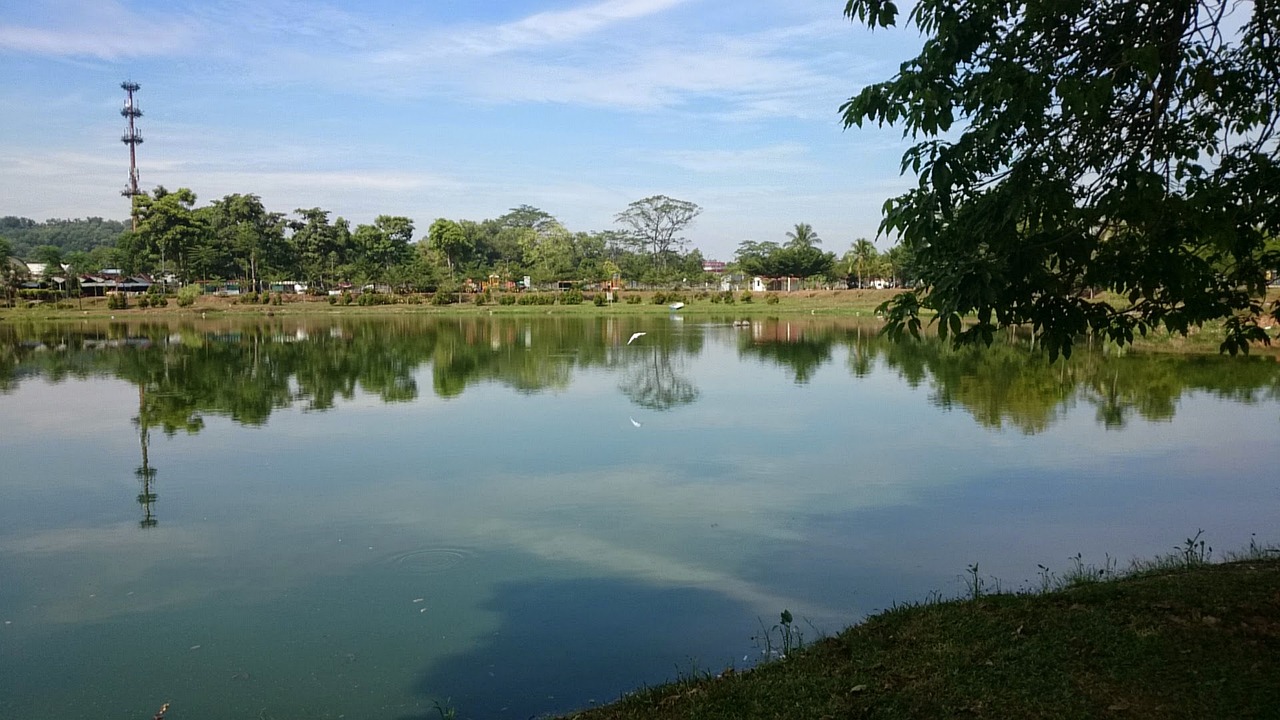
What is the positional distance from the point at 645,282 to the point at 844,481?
70.1 m

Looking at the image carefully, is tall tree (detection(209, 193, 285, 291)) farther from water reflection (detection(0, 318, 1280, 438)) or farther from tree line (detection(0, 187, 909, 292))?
water reflection (detection(0, 318, 1280, 438))

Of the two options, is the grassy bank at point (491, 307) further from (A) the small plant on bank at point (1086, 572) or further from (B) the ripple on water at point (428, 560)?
(B) the ripple on water at point (428, 560)

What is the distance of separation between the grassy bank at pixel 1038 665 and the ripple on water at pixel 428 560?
125 inches

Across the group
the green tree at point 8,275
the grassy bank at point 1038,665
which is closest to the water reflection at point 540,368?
the grassy bank at point 1038,665

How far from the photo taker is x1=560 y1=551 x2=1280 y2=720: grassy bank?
377 cm

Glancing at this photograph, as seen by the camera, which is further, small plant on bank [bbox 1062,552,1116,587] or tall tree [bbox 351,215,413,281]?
tall tree [bbox 351,215,413,281]

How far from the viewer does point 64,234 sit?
148375 millimetres

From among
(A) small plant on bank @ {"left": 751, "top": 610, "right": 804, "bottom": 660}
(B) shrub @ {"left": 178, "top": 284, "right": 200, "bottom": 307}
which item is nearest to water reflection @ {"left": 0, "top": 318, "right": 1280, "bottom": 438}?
(A) small plant on bank @ {"left": 751, "top": 610, "right": 804, "bottom": 660}

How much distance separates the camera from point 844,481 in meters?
10.3

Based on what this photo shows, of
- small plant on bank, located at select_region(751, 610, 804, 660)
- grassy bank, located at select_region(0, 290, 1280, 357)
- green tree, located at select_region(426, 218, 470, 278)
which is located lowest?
small plant on bank, located at select_region(751, 610, 804, 660)

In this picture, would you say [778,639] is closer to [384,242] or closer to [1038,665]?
[1038,665]

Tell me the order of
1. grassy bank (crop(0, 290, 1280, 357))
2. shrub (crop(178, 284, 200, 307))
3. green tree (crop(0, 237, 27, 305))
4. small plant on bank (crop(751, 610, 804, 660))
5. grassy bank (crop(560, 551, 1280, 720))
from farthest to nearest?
shrub (crop(178, 284, 200, 307)) → green tree (crop(0, 237, 27, 305)) → grassy bank (crop(0, 290, 1280, 357)) → small plant on bank (crop(751, 610, 804, 660)) → grassy bank (crop(560, 551, 1280, 720))

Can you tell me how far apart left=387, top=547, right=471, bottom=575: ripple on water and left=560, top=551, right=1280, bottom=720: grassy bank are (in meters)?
3.16

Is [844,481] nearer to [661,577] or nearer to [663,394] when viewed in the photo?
[661,577]
